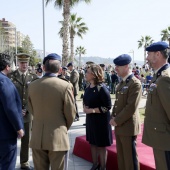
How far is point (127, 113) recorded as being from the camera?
370 cm

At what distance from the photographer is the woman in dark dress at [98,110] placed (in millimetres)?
4180

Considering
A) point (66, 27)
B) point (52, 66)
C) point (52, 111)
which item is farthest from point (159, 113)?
point (66, 27)

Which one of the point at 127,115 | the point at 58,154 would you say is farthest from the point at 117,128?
the point at 58,154

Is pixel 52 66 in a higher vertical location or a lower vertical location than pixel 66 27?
lower

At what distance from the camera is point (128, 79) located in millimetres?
3809

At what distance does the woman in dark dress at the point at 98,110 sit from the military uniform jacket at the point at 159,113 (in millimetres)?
1108

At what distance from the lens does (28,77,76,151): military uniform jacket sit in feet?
10.9

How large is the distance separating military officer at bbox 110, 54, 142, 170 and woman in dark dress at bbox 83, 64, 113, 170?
0.30m

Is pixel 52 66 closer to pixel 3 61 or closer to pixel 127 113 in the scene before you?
pixel 3 61

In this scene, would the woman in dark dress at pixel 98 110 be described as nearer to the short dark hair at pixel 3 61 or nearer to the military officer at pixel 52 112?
the military officer at pixel 52 112

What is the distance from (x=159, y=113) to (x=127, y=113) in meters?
0.72

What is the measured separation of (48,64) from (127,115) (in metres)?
1.24

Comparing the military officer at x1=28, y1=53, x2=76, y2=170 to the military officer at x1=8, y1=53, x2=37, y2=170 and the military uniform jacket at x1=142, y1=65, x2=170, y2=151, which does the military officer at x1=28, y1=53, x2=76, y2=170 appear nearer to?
the military uniform jacket at x1=142, y1=65, x2=170, y2=151

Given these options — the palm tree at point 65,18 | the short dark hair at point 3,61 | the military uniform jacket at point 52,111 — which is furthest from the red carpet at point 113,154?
the palm tree at point 65,18
